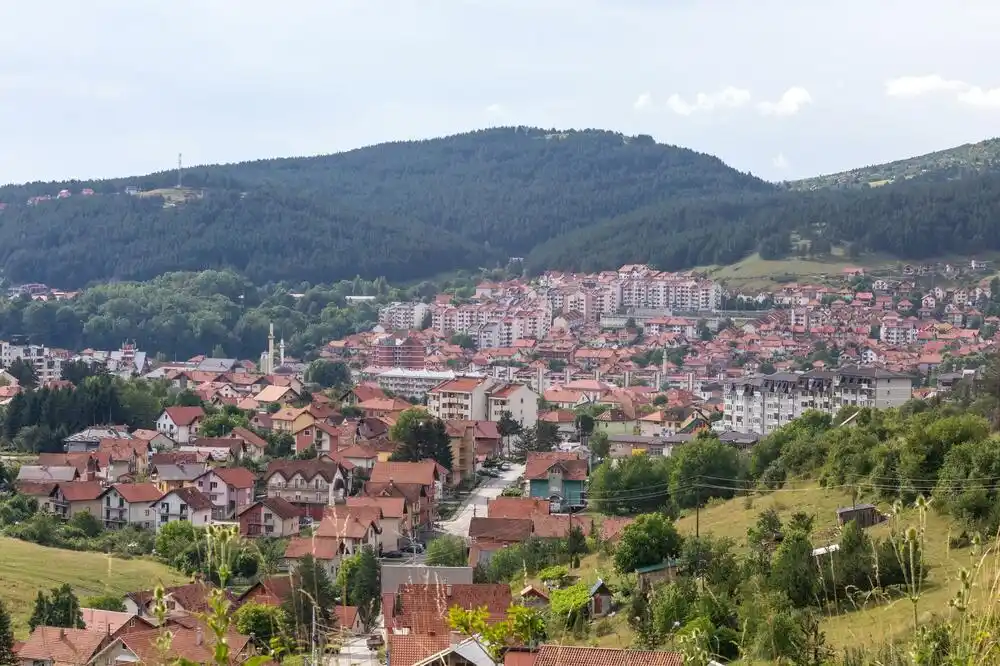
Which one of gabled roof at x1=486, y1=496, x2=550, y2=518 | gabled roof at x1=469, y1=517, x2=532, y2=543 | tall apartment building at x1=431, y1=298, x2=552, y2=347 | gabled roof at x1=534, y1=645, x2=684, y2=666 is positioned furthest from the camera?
tall apartment building at x1=431, y1=298, x2=552, y2=347

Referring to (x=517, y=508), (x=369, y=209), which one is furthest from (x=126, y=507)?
(x=369, y=209)

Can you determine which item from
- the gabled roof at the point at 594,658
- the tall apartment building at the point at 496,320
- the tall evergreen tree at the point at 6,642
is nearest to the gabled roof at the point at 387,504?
the tall evergreen tree at the point at 6,642

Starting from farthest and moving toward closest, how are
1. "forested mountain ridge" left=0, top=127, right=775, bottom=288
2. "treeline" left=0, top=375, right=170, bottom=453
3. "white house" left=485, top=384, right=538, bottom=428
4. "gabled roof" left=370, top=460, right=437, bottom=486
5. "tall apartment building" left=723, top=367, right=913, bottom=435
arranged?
"forested mountain ridge" left=0, top=127, right=775, bottom=288 → "white house" left=485, top=384, right=538, bottom=428 → "tall apartment building" left=723, top=367, right=913, bottom=435 → "treeline" left=0, top=375, right=170, bottom=453 → "gabled roof" left=370, top=460, right=437, bottom=486

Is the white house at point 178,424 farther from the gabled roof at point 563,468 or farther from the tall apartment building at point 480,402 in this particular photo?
the gabled roof at point 563,468

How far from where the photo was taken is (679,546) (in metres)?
16.1

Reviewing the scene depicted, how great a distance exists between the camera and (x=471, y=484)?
3130cm

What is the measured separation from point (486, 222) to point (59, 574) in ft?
345

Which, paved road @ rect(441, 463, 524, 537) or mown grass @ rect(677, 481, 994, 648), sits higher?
mown grass @ rect(677, 481, 994, 648)

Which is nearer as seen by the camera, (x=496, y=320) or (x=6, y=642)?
(x=6, y=642)

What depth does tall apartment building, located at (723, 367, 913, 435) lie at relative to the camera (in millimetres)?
36250

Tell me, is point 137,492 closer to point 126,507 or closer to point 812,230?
point 126,507

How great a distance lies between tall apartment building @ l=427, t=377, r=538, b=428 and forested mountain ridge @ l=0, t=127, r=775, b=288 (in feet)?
184

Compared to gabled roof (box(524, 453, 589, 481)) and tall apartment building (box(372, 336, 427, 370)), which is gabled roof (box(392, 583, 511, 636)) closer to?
gabled roof (box(524, 453, 589, 481))

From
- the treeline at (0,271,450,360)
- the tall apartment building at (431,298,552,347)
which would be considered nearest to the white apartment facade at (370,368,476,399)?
the treeline at (0,271,450,360)
